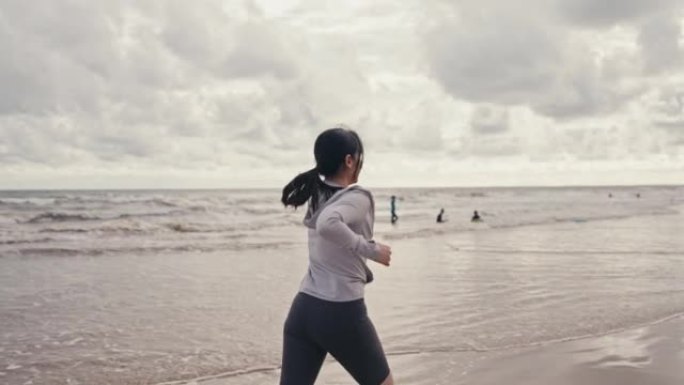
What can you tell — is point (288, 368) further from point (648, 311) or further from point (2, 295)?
point (2, 295)

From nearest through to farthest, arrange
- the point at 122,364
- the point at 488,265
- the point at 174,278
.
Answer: the point at 122,364 < the point at 174,278 < the point at 488,265

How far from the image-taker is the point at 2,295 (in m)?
12.0

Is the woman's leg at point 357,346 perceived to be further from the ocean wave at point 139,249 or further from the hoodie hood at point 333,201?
the ocean wave at point 139,249

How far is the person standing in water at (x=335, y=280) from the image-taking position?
3.31 m

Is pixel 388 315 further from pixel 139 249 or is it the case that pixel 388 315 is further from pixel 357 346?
pixel 139 249

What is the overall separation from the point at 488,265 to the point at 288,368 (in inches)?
508

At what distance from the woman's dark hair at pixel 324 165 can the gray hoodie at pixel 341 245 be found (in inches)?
3.2

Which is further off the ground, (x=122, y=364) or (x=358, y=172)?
(x=358, y=172)

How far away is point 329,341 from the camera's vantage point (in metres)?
3.35

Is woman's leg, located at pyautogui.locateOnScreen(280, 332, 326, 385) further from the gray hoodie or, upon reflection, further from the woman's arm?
the woman's arm

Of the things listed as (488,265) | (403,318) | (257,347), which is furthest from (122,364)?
(488,265)

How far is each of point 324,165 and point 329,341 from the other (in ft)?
2.84

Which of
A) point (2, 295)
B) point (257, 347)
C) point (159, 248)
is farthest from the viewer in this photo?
point (159, 248)

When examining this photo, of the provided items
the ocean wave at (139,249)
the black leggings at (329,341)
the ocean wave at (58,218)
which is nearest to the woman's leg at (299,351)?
the black leggings at (329,341)
